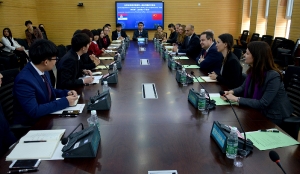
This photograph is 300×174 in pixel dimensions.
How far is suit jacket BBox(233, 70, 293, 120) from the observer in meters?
1.97

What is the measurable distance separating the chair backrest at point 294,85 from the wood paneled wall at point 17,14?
289 inches

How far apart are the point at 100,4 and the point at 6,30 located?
3781 millimetres

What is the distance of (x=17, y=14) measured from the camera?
8078 mm

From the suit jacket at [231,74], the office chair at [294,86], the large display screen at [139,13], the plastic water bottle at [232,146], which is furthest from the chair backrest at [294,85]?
the large display screen at [139,13]

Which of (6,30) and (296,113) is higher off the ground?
(6,30)

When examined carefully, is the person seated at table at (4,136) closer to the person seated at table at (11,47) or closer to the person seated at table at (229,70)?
Answer: the person seated at table at (229,70)

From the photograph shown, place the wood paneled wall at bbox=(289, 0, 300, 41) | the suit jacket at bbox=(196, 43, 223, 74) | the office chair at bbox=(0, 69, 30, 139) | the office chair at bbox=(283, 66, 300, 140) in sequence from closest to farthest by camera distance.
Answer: the office chair at bbox=(0, 69, 30, 139), the office chair at bbox=(283, 66, 300, 140), the suit jacket at bbox=(196, 43, 223, 74), the wood paneled wall at bbox=(289, 0, 300, 41)

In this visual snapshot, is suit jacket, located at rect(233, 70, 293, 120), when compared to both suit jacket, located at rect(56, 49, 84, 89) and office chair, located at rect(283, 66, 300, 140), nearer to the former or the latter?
office chair, located at rect(283, 66, 300, 140)

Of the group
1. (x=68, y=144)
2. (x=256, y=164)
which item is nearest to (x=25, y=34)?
(x=68, y=144)

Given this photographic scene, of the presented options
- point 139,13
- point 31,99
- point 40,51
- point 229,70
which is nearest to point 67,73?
point 40,51

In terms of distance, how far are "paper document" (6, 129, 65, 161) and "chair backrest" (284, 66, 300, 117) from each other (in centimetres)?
212

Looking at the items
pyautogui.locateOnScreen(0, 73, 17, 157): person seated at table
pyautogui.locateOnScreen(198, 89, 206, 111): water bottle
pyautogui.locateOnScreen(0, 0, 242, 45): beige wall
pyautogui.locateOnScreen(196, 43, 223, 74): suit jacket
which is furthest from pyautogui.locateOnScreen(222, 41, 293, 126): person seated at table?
pyautogui.locateOnScreen(0, 0, 242, 45): beige wall

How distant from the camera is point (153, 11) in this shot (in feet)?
30.9

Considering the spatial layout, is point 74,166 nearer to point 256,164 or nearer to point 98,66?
point 256,164
